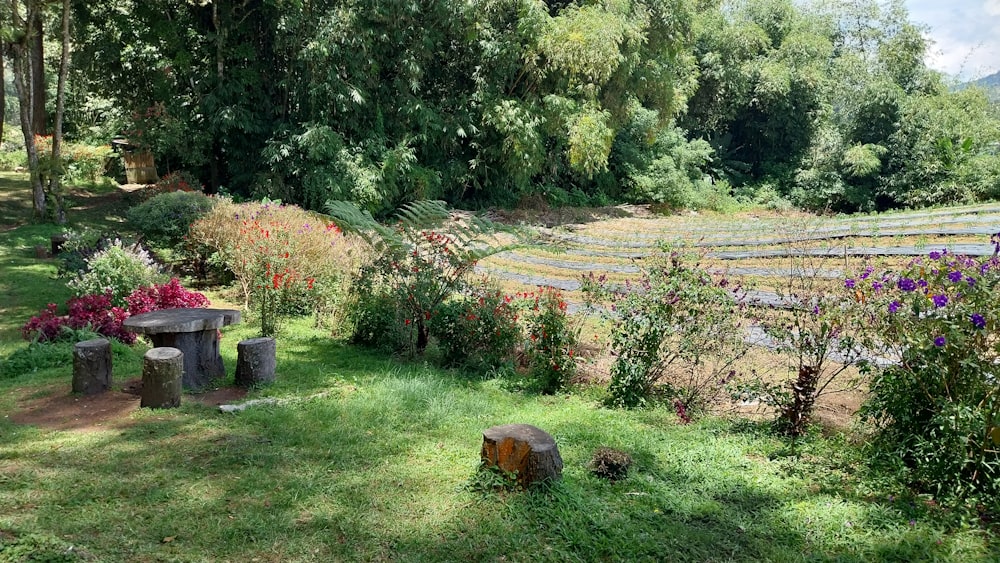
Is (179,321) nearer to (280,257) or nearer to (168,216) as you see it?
(280,257)

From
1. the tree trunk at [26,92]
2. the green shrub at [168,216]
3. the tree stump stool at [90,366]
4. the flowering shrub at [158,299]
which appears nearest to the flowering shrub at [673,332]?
the tree stump stool at [90,366]

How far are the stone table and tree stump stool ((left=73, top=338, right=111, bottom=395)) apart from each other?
0.83 feet

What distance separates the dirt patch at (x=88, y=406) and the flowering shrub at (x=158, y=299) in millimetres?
1283

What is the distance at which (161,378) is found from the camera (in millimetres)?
4391

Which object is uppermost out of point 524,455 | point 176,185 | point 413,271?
point 176,185

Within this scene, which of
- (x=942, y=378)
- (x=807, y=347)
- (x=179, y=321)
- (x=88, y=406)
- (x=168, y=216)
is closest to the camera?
(x=942, y=378)

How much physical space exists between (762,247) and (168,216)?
9.29 meters

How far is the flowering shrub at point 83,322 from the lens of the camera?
5945 millimetres

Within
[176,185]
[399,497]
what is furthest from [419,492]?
[176,185]

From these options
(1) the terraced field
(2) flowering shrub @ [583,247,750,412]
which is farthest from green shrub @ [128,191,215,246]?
(2) flowering shrub @ [583,247,750,412]

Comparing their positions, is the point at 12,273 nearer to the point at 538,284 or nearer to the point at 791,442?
the point at 538,284

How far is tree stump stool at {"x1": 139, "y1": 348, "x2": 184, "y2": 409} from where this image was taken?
14.3 ft

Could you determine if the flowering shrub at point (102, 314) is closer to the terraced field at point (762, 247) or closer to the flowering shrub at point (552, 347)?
the flowering shrub at point (552, 347)


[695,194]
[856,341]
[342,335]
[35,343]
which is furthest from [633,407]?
[695,194]
